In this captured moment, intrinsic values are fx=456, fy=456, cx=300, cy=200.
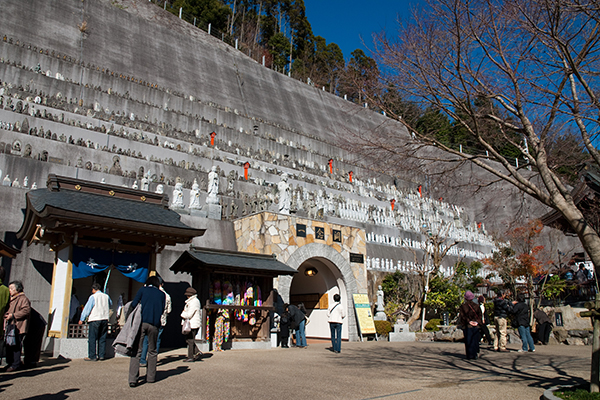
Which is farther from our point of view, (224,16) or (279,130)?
(224,16)

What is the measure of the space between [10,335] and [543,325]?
14396 millimetres

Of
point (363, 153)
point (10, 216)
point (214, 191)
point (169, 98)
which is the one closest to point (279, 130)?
point (169, 98)

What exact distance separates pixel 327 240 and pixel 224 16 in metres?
41.4

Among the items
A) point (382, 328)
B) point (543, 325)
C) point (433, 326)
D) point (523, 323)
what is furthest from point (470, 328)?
point (433, 326)

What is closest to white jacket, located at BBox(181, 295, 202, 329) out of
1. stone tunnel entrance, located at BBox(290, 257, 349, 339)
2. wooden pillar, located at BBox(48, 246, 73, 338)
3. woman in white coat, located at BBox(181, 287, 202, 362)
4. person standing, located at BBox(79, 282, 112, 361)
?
woman in white coat, located at BBox(181, 287, 202, 362)

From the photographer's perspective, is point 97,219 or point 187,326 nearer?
point 187,326

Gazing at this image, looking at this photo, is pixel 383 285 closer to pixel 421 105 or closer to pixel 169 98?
A: pixel 421 105

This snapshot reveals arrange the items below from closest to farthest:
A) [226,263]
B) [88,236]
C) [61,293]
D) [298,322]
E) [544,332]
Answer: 1. [61,293]
2. [88,236]
3. [226,263]
4. [298,322]
5. [544,332]

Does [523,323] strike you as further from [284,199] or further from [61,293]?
[61,293]

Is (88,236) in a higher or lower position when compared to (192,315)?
higher

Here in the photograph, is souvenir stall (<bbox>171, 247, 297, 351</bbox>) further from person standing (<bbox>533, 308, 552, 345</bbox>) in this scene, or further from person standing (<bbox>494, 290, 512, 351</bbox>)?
person standing (<bbox>533, 308, 552, 345</bbox>)

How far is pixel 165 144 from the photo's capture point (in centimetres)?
2547

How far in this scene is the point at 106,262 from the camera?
10734 mm

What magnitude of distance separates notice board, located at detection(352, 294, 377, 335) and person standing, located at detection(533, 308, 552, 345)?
5387 millimetres
